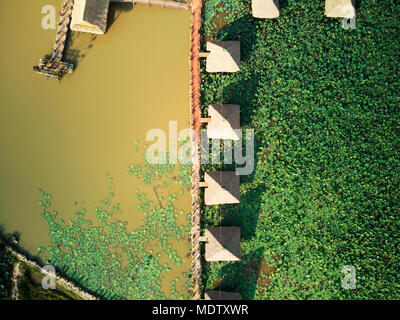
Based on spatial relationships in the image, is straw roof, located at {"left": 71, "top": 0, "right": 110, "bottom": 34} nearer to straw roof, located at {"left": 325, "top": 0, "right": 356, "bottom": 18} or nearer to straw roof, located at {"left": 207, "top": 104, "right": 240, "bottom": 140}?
straw roof, located at {"left": 207, "top": 104, "right": 240, "bottom": 140}

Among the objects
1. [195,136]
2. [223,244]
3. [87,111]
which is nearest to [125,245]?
Answer: [223,244]

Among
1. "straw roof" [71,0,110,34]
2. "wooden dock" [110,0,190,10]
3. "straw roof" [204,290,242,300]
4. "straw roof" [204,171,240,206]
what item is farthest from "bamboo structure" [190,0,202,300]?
"straw roof" [71,0,110,34]

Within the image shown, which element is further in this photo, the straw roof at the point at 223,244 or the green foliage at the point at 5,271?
Result: the green foliage at the point at 5,271

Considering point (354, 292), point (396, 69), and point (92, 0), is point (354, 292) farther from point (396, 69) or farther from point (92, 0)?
point (92, 0)

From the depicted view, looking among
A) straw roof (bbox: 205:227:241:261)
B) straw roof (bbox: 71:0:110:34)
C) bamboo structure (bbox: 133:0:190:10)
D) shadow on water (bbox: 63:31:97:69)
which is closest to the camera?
straw roof (bbox: 205:227:241:261)

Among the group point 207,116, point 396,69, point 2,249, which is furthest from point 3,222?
point 396,69

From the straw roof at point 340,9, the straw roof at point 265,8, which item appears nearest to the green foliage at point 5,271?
the straw roof at point 265,8

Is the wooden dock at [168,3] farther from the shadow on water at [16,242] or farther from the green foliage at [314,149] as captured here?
the shadow on water at [16,242]
